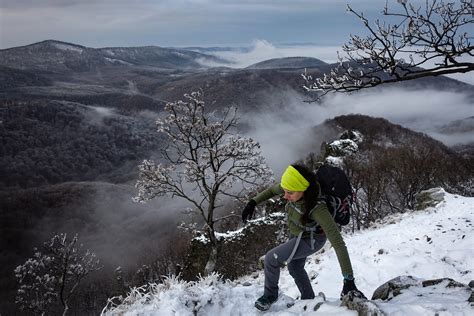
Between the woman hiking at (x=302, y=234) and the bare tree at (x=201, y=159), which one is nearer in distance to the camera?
the woman hiking at (x=302, y=234)

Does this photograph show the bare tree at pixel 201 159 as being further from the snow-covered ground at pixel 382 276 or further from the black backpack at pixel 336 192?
the black backpack at pixel 336 192

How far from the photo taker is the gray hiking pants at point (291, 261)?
5.28 meters

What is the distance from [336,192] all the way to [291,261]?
4.33 ft

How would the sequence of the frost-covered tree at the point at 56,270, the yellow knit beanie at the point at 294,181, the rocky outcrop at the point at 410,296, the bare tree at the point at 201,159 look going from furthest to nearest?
1. the frost-covered tree at the point at 56,270
2. the bare tree at the point at 201,159
3. the yellow knit beanie at the point at 294,181
4. the rocky outcrop at the point at 410,296

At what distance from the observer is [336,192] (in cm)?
Result: 499

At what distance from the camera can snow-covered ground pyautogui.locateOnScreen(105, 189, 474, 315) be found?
15.8 ft

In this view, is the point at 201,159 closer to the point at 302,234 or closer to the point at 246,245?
the point at 246,245

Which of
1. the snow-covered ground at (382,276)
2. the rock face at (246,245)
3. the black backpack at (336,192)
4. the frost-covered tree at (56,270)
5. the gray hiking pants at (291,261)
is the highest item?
the black backpack at (336,192)

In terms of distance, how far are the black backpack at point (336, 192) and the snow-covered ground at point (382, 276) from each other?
1105mm

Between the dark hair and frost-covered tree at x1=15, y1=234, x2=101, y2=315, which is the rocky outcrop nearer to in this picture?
the dark hair

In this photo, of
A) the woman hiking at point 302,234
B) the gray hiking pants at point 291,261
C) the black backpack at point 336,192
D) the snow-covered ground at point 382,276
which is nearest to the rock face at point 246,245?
the snow-covered ground at point 382,276

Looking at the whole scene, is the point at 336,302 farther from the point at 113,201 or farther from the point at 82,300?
the point at 113,201

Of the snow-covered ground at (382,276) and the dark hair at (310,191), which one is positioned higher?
the dark hair at (310,191)

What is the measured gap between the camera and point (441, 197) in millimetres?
16141
